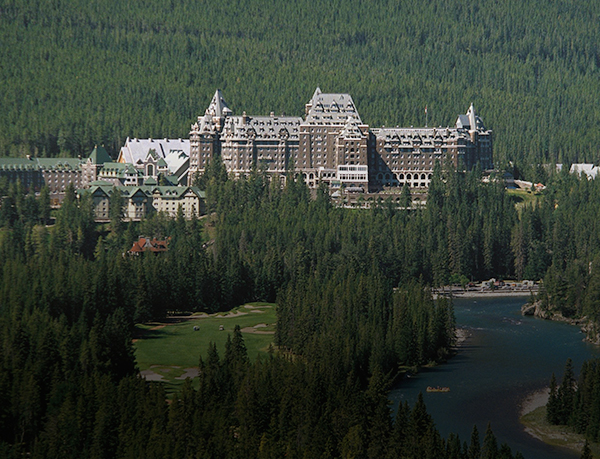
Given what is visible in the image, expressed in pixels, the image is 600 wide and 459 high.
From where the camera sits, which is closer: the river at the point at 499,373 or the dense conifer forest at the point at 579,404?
the dense conifer forest at the point at 579,404

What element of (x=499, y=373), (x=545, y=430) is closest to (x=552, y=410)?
(x=545, y=430)

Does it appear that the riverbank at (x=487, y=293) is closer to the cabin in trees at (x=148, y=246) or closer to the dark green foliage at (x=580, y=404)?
the cabin in trees at (x=148, y=246)

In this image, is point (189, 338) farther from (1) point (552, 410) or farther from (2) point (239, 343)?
(1) point (552, 410)

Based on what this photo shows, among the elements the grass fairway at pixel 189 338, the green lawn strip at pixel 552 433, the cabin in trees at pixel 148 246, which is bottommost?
the green lawn strip at pixel 552 433

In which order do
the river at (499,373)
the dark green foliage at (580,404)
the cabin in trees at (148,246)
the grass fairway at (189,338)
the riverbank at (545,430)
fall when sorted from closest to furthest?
1. the riverbank at (545,430)
2. the dark green foliage at (580,404)
3. the river at (499,373)
4. the grass fairway at (189,338)
5. the cabin in trees at (148,246)

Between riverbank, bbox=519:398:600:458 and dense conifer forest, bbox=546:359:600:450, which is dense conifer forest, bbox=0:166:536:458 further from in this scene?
dense conifer forest, bbox=546:359:600:450

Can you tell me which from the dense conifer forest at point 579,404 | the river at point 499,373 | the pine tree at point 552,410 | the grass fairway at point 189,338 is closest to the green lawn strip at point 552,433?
the pine tree at point 552,410

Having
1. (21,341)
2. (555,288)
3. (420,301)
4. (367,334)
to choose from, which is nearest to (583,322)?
(555,288)

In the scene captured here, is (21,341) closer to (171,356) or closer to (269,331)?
(171,356)
